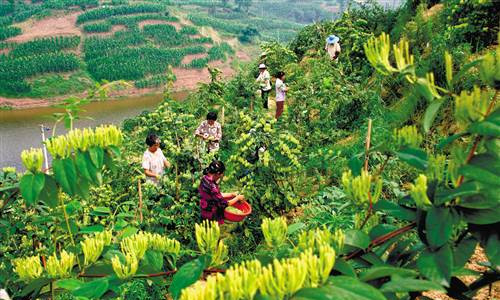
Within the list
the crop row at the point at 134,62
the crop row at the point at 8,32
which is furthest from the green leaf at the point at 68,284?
the crop row at the point at 8,32

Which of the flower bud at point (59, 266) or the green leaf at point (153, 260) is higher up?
the green leaf at point (153, 260)

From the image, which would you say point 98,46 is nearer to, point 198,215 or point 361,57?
point 361,57

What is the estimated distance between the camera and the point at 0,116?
31.1m

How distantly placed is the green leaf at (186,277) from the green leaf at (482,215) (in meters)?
0.50

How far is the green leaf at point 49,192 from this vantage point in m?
0.94

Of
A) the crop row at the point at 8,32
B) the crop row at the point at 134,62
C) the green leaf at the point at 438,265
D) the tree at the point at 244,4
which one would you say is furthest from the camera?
the tree at the point at 244,4

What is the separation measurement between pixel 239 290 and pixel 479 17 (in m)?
5.34

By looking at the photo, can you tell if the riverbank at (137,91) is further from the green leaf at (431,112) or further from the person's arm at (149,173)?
the green leaf at (431,112)

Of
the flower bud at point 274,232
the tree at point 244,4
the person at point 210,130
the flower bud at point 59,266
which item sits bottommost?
the person at point 210,130

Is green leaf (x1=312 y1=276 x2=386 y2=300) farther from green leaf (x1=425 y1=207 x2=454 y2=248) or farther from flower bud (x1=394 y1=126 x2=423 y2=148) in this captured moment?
flower bud (x1=394 y1=126 x2=423 y2=148)

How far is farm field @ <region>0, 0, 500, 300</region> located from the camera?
72 centimetres

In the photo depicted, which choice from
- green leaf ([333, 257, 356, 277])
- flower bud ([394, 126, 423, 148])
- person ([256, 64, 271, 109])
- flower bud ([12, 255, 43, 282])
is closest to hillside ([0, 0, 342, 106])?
person ([256, 64, 271, 109])

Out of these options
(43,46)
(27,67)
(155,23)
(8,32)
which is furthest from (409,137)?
(155,23)

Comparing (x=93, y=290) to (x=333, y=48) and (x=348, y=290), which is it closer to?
(x=348, y=290)
